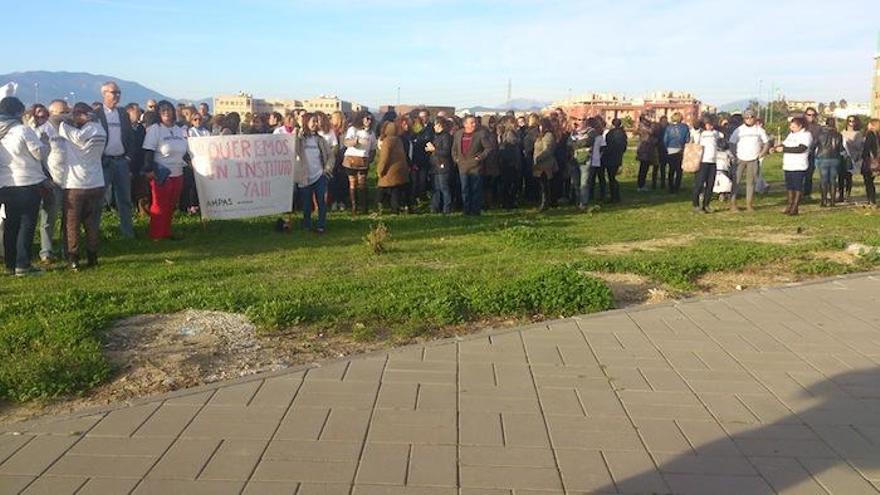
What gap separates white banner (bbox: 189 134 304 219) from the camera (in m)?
11.6

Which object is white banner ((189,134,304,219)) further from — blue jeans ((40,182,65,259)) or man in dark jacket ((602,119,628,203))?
man in dark jacket ((602,119,628,203))

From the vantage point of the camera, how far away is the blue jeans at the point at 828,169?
51.5ft

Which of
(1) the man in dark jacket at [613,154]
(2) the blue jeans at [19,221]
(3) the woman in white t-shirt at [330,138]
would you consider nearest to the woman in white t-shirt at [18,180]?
(2) the blue jeans at [19,221]

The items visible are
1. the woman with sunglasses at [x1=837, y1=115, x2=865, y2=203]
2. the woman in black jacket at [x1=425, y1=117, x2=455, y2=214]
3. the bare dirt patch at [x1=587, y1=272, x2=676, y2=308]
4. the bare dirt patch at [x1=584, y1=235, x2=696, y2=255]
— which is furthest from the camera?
the woman with sunglasses at [x1=837, y1=115, x2=865, y2=203]

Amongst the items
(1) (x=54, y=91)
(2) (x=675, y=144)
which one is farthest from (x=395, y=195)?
(1) (x=54, y=91)

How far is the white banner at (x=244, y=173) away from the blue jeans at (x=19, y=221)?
292 cm

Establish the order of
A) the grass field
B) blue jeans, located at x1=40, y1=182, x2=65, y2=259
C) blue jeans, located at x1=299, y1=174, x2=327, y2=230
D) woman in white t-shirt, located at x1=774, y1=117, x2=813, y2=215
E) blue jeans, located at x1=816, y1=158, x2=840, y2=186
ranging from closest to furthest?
the grass field → blue jeans, located at x1=40, y1=182, x2=65, y2=259 → blue jeans, located at x1=299, y1=174, x2=327, y2=230 → woman in white t-shirt, located at x1=774, y1=117, x2=813, y2=215 → blue jeans, located at x1=816, y1=158, x2=840, y2=186

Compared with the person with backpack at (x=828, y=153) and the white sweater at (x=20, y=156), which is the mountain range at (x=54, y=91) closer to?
the white sweater at (x=20, y=156)

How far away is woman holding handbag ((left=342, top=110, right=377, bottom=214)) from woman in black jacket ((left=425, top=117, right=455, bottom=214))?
115 cm

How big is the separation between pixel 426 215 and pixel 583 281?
6650mm

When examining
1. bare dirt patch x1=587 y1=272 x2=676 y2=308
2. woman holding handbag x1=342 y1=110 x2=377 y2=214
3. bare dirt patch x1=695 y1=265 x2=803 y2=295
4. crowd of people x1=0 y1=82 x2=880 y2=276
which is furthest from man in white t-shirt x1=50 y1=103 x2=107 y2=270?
bare dirt patch x1=695 y1=265 x2=803 y2=295

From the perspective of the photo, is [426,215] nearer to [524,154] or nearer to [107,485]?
[524,154]

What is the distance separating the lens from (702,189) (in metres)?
15.3

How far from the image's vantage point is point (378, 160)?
14.4m
